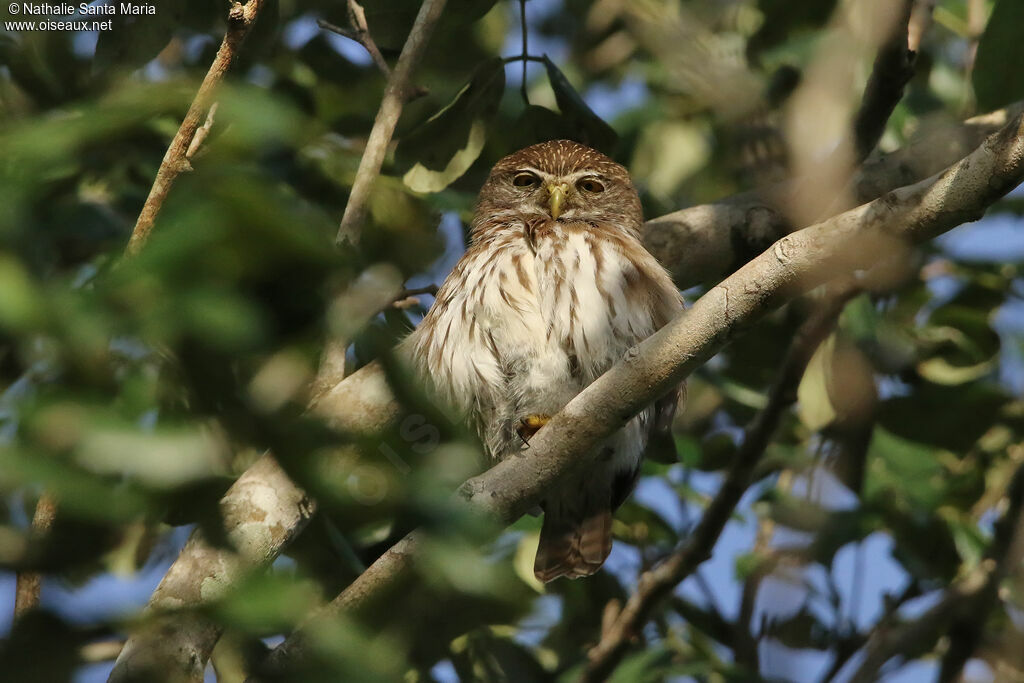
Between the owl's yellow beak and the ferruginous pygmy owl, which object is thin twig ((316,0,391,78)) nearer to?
the ferruginous pygmy owl

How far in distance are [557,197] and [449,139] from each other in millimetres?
940

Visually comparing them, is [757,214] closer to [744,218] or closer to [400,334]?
[744,218]

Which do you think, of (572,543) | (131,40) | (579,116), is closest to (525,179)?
(579,116)

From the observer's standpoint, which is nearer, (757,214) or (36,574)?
(36,574)

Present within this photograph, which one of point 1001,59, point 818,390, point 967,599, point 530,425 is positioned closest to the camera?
point 1001,59

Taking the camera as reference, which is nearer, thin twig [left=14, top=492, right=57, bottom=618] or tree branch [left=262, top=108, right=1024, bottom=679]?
thin twig [left=14, top=492, right=57, bottom=618]

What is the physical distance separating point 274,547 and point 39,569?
7.32 ft

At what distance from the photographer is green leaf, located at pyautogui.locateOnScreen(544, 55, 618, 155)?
14.0 feet

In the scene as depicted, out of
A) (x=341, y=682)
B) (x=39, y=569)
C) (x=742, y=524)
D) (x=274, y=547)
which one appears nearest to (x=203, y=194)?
(x=39, y=569)

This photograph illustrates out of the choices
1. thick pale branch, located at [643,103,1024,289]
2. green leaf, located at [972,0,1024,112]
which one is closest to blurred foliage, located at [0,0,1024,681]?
green leaf, located at [972,0,1024,112]

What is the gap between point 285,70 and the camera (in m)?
4.80

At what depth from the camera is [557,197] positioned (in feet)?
16.7

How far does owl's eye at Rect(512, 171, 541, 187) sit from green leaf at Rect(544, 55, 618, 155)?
704 mm

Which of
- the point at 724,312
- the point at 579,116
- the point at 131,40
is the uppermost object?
the point at 131,40
